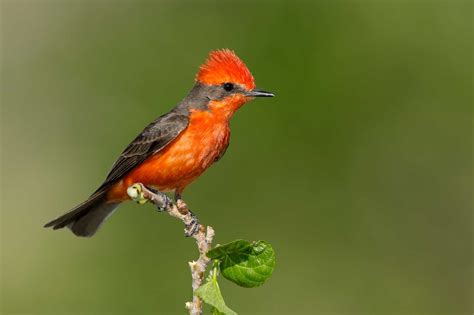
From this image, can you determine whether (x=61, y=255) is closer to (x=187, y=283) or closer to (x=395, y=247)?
(x=187, y=283)

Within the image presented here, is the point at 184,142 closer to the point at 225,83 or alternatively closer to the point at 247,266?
the point at 225,83

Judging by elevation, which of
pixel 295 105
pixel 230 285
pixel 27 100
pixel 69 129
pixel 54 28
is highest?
pixel 54 28

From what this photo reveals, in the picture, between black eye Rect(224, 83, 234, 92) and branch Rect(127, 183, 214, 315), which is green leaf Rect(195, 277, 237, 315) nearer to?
branch Rect(127, 183, 214, 315)

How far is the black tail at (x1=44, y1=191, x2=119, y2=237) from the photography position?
5.79m

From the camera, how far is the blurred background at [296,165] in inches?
292

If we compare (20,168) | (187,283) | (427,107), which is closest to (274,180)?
(187,283)

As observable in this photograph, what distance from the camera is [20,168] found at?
970cm

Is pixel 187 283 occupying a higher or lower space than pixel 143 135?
lower

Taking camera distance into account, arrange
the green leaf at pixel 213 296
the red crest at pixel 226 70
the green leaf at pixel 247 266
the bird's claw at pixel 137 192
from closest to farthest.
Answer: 1. the green leaf at pixel 213 296
2. the green leaf at pixel 247 266
3. the bird's claw at pixel 137 192
4. the red crest at pixel 226 70

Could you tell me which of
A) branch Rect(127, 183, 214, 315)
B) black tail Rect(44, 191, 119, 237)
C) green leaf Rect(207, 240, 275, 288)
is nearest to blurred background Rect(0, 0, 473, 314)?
black tail Rect(44, 191, 119, 237)

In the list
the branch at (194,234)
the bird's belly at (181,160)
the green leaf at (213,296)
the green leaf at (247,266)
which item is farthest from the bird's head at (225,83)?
the green leaf at (213,296)

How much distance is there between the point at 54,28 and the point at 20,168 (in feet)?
6.05

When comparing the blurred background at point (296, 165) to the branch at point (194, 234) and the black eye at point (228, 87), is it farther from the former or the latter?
the branch at point (194, 234)

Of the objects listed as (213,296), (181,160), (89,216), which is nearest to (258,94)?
(181,160)
